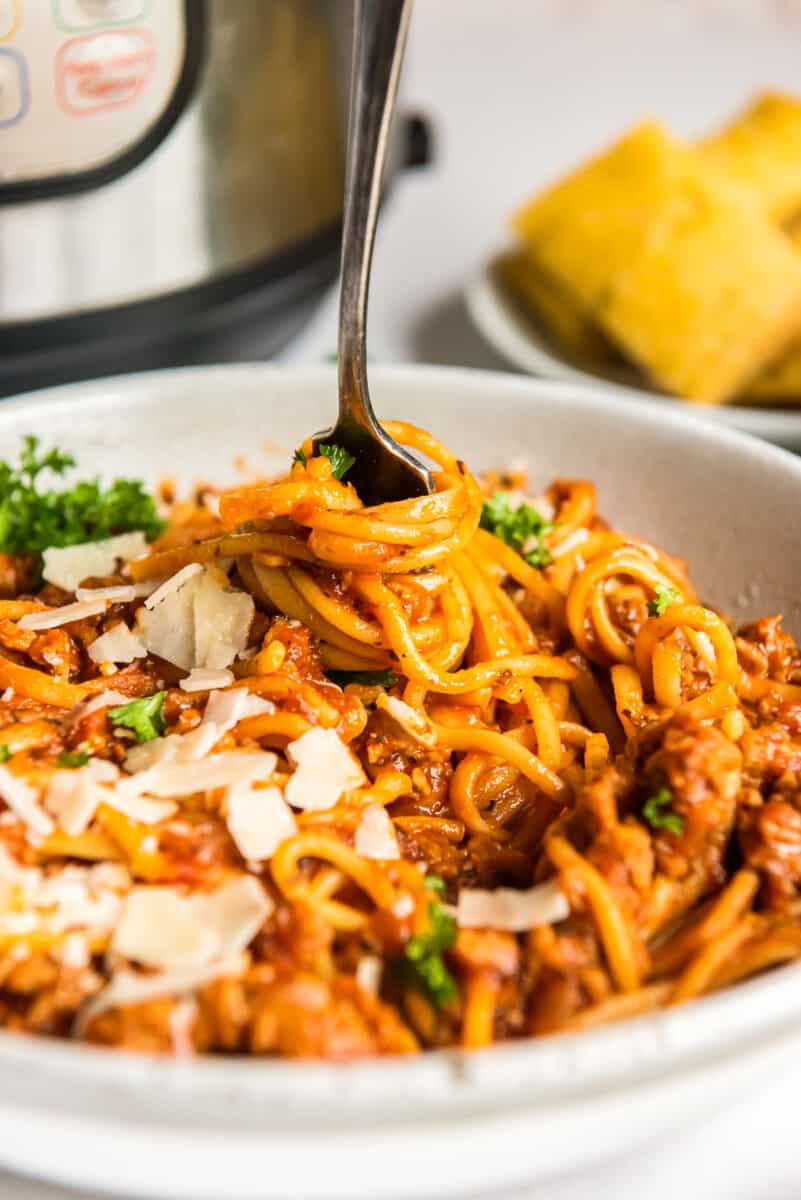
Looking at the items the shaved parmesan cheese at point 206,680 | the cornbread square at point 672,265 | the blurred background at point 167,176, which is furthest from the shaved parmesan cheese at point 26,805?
the cornbread square at point 672,265

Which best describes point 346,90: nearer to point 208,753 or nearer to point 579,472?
point 579,472

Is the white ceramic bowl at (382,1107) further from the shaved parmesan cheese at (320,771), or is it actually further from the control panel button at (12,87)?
the control panel button at (12,87)

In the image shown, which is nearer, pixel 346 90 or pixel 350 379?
pixel 350 379

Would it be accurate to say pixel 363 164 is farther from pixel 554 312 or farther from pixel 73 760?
pixel 554 312

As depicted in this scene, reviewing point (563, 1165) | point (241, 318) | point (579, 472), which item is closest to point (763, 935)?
point (563, 1165)

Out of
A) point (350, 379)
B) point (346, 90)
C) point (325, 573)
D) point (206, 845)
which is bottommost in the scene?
point (206, 845)

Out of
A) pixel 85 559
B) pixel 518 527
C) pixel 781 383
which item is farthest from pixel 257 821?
pixel 781 383

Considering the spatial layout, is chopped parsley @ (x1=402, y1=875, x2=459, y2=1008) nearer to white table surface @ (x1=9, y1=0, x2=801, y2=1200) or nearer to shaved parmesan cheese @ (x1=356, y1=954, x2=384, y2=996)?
shaved parmesan cheese @ (x1=356, y1=954, x2=384, y2=996)
